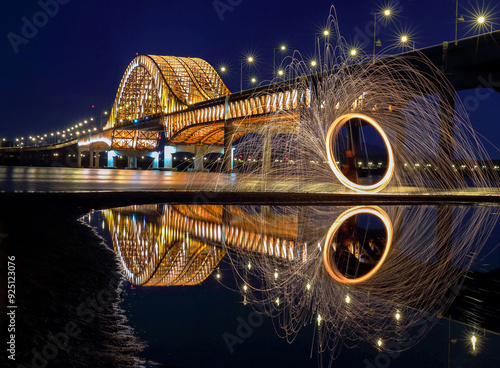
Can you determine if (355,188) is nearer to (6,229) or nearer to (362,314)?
(6,229)

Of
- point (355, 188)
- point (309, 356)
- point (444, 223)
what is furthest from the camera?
point (355, 188)

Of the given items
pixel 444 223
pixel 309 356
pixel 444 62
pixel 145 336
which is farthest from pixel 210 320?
pixel 444 62

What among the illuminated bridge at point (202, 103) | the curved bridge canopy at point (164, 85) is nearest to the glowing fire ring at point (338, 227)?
the illuminated bridge at point (202, 103)

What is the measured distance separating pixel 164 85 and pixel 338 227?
298ft

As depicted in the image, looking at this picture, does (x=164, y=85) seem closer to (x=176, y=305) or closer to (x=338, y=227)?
(x=338, y=227)

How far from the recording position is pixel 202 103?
7731 centimetres

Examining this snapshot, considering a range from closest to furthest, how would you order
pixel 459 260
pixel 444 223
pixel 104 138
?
pixel 459 260 → pixel 444 223 → pixel 104 138

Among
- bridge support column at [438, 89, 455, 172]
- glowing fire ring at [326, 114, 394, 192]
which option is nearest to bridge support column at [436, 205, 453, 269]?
glowing fire ring at [326, 114, 394, 192]

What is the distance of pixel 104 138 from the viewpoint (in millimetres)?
121062

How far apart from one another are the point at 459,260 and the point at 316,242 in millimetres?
2774

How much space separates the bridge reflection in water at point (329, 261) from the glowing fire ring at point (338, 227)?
2 cm

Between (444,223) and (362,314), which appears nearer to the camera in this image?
(362,314)

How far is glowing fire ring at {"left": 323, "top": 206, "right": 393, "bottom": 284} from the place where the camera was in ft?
24.4

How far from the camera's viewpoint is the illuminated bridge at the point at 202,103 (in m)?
34.4
